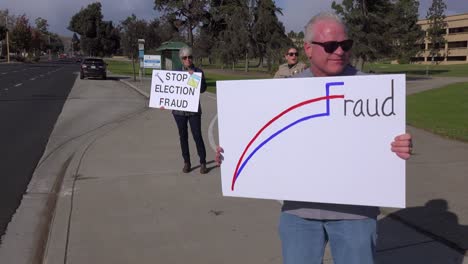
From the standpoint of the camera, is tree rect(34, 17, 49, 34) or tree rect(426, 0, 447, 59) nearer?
tree rect(426, 0, 447, 59)

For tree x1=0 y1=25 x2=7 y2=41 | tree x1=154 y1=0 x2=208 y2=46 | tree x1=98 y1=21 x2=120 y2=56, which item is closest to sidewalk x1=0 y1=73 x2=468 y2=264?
tree x1=154 y1=0 x2=208 y2=46

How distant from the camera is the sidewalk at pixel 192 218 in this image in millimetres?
4367

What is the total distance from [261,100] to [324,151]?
413 millimetres

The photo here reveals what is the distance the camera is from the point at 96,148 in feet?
31.8

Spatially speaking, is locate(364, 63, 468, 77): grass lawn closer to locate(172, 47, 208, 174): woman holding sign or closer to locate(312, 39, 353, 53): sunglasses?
locate(172, 47, 208, 174): woman holding sign

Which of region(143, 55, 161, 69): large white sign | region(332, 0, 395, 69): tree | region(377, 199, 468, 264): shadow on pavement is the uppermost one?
region(332, 0, 395, 69): tree

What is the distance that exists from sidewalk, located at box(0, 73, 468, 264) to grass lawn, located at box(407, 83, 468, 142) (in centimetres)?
268

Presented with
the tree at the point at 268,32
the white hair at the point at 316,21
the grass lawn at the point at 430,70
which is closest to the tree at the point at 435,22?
the grass lawn at the point at 430,70

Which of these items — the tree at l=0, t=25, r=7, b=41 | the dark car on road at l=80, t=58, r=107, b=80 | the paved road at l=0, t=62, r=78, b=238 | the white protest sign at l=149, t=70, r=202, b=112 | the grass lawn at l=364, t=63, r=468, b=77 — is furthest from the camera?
the tree at l=0, t=25, r=7, b=41

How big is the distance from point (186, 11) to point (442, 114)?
208 ft

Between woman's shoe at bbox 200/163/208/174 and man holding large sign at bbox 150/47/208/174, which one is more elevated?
man holding large sign at bbox 150/47/208/174

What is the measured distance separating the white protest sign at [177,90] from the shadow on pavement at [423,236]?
3.04 m

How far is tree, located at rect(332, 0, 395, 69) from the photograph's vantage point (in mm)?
40625

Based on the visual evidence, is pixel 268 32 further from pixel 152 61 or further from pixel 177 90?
pixel 177 90
